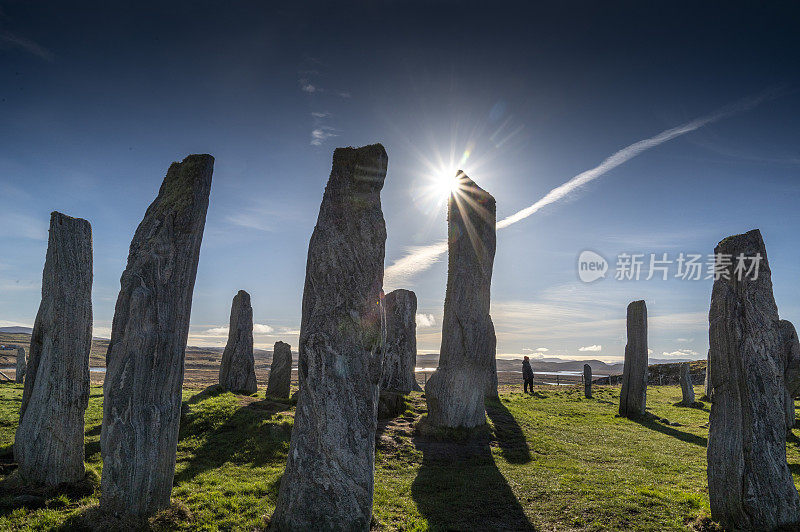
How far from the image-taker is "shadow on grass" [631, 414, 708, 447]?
13.8m

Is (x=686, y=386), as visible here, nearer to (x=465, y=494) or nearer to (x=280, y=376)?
→ (x=465, y=494)

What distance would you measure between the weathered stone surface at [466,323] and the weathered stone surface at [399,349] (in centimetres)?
654

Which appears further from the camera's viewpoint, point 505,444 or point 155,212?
point 505,444

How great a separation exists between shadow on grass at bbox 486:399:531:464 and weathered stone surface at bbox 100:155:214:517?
7.81 meters

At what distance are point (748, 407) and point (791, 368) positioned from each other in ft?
35.8

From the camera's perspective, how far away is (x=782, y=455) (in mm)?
6789

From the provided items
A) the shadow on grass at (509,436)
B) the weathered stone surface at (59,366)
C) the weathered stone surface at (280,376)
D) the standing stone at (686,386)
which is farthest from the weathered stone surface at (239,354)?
the standing stone at (686,386)

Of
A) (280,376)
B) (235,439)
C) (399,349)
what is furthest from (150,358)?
(399,349)

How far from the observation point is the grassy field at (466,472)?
7.25 metres

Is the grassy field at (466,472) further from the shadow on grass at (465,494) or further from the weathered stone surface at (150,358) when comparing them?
the weathered stone surface at (150,358)

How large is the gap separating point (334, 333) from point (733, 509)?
254 inches

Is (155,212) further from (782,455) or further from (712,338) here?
(782,455)

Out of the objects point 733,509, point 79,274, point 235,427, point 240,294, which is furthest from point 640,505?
point 240,294

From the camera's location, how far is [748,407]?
6.85 metres
